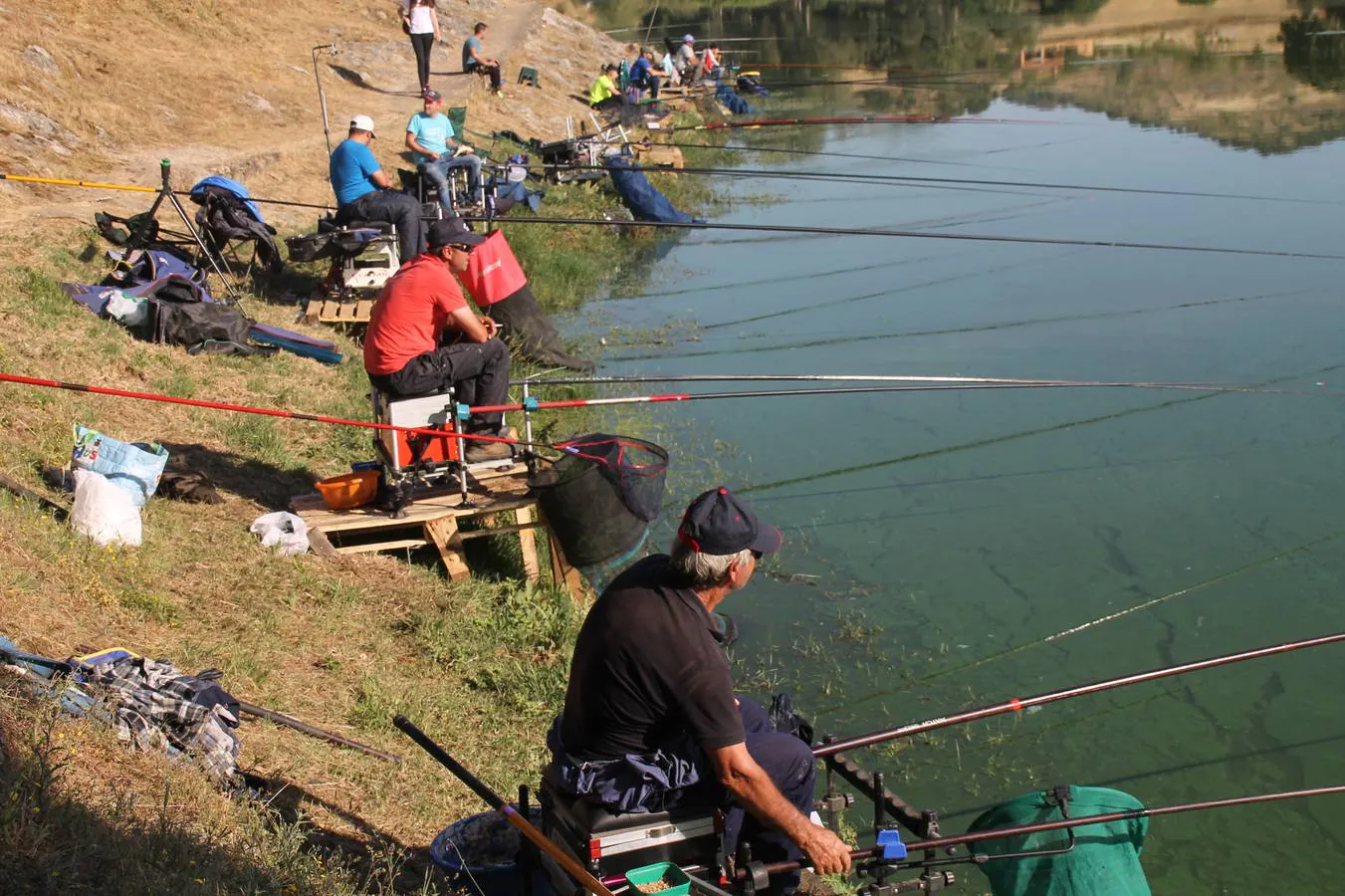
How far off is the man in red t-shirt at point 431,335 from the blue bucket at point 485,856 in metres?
Answer: 3.05

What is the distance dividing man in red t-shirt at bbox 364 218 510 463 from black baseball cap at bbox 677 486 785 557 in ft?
11.8

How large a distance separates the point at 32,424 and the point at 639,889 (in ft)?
17.4

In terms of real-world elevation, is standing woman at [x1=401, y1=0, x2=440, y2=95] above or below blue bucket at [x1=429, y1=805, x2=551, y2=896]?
above

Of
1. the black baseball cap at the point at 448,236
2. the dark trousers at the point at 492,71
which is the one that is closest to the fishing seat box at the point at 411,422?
the black baseball cap at the point at 448,236

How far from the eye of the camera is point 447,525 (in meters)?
6.98

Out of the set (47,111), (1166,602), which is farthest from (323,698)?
(47,111)

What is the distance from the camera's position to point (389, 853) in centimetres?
422

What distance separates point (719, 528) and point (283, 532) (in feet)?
12.8

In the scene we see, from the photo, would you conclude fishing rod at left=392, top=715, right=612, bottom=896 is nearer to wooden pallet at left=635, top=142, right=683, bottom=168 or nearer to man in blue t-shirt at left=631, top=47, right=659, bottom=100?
wooden pallet at left=635, top=142, right=683, bottom=168

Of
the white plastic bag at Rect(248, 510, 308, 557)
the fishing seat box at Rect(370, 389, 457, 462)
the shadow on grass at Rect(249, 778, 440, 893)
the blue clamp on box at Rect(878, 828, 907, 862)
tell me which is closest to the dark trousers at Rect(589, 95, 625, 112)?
the fishing seat box at Rect(370, 389, 457, 462)

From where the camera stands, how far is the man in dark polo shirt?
3.45 metres

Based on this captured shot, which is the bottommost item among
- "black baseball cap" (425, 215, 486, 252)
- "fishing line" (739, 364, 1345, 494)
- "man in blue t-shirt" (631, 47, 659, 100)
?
"fishing line" (739, 364, 1345, 494)

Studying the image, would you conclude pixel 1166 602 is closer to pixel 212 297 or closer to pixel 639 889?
pixel 639 889

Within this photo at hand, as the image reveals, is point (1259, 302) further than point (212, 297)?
Yes
